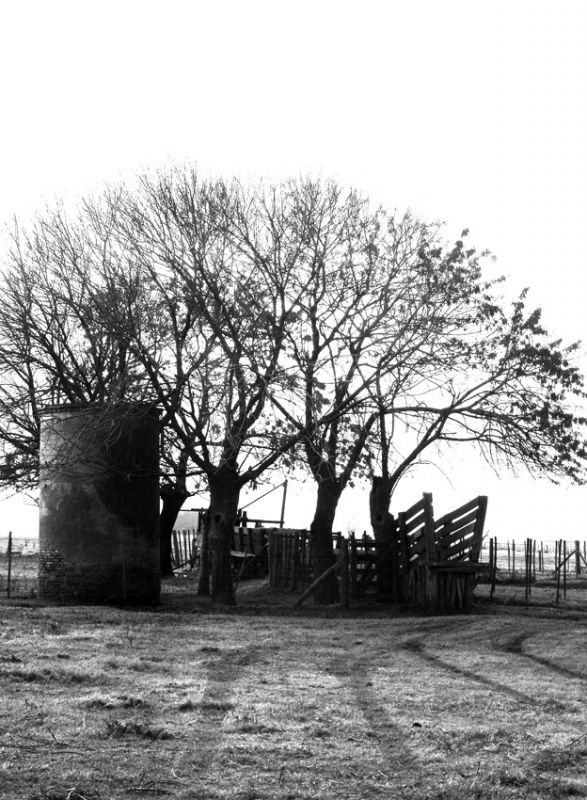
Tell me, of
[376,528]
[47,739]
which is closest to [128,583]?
[376,528]

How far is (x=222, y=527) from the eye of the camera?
2394cm

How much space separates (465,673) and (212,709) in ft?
12.5

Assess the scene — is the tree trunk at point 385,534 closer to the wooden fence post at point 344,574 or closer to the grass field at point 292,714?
the wooden fence post at point 344,574

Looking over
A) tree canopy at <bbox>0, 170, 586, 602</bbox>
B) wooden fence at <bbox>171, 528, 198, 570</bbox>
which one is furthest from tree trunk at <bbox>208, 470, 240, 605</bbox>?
wooden fence at <bbox>171, 528, 198, 570</bbox>

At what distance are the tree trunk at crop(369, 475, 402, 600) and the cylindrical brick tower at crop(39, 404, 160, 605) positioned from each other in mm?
5515

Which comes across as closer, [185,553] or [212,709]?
[212,709]

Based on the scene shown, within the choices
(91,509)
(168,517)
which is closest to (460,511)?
(91,509)

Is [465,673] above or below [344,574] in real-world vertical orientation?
below

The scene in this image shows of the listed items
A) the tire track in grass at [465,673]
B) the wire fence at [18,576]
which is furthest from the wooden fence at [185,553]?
the tire track in grass at [465,673]

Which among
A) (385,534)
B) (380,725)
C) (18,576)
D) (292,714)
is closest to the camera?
(380,725)

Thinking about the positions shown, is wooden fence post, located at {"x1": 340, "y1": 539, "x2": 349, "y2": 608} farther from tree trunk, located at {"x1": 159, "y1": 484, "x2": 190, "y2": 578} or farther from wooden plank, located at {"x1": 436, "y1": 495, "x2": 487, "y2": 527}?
tree trunk, located at {"x1": 159, "y1": 484, "x2": 190, "y2": 578}

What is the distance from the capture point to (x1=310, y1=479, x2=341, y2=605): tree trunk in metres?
25.1

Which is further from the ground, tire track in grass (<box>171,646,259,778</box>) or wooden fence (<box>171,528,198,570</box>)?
wooden fence (<box>171,528,198,570</box>)

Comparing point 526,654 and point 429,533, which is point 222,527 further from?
point 526,654
